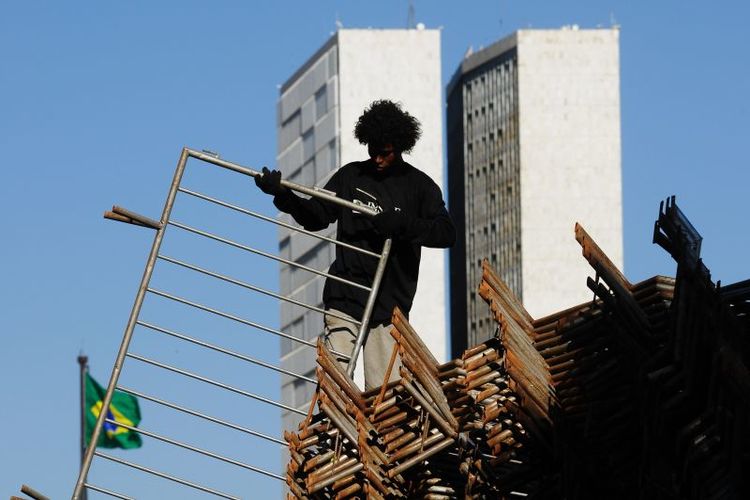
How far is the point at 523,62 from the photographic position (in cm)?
15238

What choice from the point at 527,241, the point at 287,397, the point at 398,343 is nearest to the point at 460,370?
the point at 398,343

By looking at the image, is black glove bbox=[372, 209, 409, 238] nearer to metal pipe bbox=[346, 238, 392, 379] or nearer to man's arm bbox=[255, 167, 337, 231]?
metal pipe bbox=[346, 238, 392, 379]

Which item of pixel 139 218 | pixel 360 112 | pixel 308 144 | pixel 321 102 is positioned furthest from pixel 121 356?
pixel 308 144

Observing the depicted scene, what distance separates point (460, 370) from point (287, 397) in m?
126

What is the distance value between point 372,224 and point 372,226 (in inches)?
5.9

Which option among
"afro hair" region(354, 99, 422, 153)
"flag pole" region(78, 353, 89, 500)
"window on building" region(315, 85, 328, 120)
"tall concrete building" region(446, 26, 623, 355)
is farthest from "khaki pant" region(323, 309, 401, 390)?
"tall concrete building" region(446, 26, 623, 355)

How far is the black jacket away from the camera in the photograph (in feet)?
40.7

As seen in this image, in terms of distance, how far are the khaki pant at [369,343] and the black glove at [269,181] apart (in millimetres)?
945

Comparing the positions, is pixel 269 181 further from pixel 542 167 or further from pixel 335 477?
pixel 542 167

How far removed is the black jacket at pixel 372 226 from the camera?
40.7 ft

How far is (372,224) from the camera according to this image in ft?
40.4

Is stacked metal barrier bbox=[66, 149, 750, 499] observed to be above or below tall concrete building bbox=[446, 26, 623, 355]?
below

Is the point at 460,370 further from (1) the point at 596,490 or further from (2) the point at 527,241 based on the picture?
(2) the point at 527,241

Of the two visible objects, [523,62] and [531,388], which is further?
[523,62]
